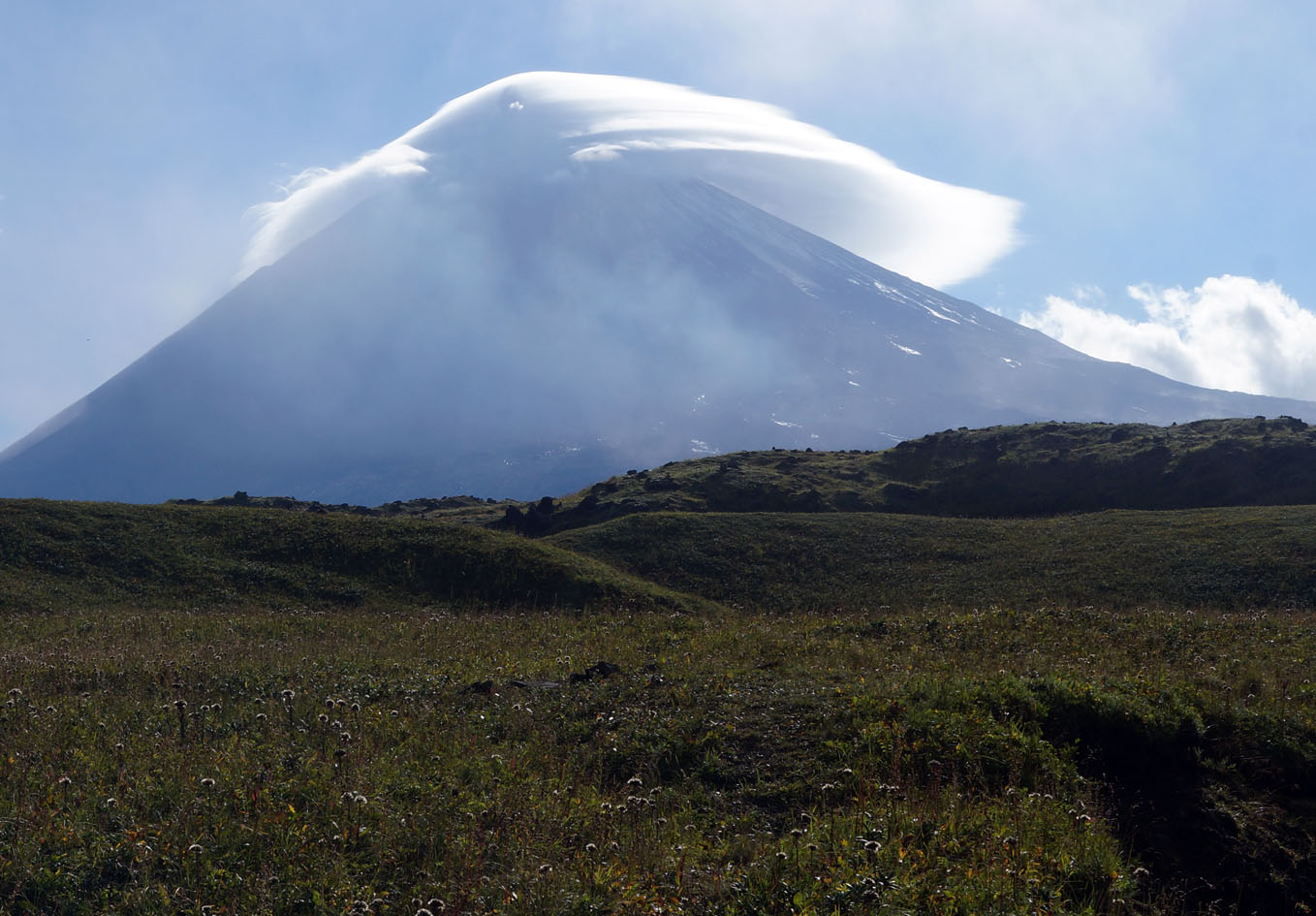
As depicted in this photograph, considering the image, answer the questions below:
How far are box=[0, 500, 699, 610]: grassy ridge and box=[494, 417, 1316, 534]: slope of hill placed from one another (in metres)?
11.8

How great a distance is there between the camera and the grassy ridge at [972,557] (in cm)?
2397

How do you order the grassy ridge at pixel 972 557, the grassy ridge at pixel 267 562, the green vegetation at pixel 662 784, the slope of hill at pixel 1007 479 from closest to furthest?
the green vegetation at pixel 662 784
the grassy ridge at pixel 267 562
the grassy ridge at pixel 972 557
the slope of hill at pixel 1007 479

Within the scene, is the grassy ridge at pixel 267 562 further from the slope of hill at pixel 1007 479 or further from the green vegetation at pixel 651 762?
the slope of hill at pixel 1007 479

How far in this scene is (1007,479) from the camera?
4531 centimetres

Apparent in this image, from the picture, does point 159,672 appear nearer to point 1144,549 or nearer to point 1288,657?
point 1288,657

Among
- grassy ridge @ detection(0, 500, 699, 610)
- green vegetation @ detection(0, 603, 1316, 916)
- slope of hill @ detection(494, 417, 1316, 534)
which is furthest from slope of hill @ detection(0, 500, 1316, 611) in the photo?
green vegetation @ detection(0, 603, 1316, 916)

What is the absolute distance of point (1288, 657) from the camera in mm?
12484

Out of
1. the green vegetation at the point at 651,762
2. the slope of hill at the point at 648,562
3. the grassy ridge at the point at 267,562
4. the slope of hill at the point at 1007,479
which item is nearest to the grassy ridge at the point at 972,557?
the slope of hill at the point at 648,562

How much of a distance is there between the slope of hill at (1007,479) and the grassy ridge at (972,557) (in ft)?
22.6

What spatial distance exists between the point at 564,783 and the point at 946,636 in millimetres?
9819

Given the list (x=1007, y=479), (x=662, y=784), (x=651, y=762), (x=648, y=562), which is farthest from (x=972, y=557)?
(x=662, y=784)

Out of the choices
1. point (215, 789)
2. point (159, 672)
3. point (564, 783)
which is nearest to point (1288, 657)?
point (564, 783)

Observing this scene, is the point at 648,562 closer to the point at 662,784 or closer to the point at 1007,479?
the point at 662,784

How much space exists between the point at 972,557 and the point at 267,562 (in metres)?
22.3
